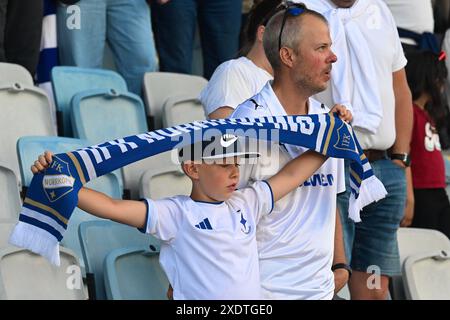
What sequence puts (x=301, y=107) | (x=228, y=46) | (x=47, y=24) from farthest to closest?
(x=228, y=46) < (x=47, y=24) < (x=301, y=107)

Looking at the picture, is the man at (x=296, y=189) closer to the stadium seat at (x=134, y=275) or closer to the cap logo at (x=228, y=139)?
the cap logo at (x=228, y=139)

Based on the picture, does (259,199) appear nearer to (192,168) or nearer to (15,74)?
(192,168)

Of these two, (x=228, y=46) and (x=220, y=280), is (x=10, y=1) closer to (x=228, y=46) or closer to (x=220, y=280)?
(x=228, y=46)

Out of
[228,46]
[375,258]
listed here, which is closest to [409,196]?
[375,258]

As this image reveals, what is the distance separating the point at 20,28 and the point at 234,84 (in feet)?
5.66

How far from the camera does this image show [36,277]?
4.90 m

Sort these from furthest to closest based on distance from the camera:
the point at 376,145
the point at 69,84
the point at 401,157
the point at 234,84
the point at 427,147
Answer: the point at 427,147 → the point at 69,84 → the point at 401,157 → the point at 376,145 → the point at 234,84

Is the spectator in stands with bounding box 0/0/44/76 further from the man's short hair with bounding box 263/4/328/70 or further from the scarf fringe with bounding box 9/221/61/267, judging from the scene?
the scarf fringe with bounding box 9/221/61/267

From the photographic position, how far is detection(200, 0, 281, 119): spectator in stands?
17.0 feet

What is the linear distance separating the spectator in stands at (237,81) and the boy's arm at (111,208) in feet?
3.36

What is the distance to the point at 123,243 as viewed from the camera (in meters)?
5.30

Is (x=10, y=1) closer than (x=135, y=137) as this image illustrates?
No

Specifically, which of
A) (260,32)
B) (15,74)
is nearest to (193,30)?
(15,74)

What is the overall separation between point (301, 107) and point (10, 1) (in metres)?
2.55
